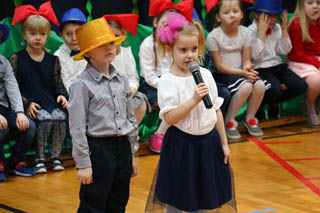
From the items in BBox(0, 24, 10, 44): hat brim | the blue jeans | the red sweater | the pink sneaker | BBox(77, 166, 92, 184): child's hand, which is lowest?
the pink sneaker

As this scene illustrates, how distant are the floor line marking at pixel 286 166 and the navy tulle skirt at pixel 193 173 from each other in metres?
1.21

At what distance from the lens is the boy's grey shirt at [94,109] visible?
251cm

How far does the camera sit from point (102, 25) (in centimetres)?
263

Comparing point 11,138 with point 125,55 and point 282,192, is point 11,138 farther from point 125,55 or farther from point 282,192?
point 282,192

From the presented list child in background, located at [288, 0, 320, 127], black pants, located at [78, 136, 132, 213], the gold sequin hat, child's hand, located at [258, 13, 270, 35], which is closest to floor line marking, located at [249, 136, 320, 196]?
child in background, located at [288, 0, 320, 127]

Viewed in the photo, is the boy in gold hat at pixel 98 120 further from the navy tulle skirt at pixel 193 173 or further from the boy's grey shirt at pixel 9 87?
the boy's grey shirt at pixel 9 87

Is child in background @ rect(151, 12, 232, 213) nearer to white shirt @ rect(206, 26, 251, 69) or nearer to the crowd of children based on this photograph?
the crowd of children

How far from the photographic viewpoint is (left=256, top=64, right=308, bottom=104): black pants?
5449 millimetres

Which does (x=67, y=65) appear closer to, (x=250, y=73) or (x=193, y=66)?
(x=250, y=73)

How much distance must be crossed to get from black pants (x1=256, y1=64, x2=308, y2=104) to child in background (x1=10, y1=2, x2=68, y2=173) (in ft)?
7.13

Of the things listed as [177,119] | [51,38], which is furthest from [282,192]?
[51,38]

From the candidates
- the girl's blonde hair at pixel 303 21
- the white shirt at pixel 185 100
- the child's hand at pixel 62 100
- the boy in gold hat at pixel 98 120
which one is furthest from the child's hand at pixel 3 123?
the girl's blonde hair at pixel 303 21

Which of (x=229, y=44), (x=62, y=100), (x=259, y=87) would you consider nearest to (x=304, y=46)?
(x=259, y=87)

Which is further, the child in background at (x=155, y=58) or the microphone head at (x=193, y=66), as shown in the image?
the child in background at (x=155, y=58)
